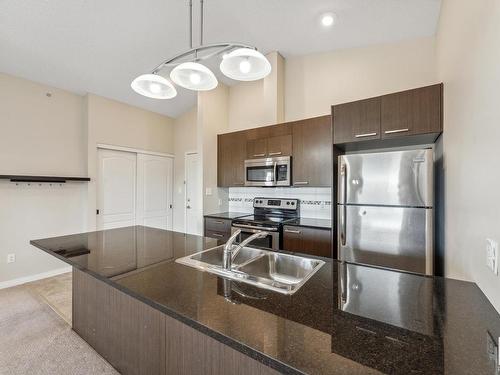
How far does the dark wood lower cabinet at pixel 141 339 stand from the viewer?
1.05m

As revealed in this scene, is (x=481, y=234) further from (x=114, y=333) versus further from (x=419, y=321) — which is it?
(x=114, y=333)

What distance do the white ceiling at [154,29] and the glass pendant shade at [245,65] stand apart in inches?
49.0

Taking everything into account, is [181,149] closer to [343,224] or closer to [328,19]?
[328,19]

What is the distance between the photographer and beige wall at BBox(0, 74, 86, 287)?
10.5 feet

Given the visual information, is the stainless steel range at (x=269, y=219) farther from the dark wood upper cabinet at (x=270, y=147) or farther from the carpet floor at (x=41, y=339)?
the carpet floor at (x=41, y=339)

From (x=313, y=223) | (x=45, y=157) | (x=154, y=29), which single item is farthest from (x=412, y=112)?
(x=45, y=157)

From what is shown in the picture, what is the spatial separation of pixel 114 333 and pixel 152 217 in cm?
327

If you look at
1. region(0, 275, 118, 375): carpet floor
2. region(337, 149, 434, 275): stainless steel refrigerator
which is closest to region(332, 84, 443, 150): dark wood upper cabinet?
region(337, 149, 434, 275): stainless steel refrigerator

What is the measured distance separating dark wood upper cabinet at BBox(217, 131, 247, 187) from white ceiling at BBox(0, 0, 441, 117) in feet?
4.21

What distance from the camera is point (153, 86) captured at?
1854 mm

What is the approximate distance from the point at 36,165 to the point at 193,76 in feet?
10.3

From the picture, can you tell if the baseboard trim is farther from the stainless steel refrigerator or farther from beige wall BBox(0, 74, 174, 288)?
the stainless steel refrigerator

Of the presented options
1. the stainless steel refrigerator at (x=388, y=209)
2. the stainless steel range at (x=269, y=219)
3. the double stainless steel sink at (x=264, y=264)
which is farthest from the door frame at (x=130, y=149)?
the stainless steel refrigerator at (x=388, y=209)

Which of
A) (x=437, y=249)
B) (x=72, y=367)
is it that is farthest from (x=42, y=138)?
(x=437, y=249)
